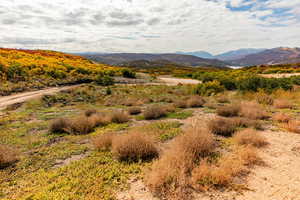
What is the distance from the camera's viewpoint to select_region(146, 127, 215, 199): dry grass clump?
313 centimetres

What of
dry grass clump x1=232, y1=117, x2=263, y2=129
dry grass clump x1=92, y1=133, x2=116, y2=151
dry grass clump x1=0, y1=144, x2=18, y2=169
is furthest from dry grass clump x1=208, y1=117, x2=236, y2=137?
dry grass clump x1=0, y1=144, x2=18, y2=169

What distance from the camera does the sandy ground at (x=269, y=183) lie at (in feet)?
10.1

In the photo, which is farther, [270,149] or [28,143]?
[28,143]

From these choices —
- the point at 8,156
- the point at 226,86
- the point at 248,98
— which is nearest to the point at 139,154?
the point at 8,156

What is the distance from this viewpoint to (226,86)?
18.9 metres

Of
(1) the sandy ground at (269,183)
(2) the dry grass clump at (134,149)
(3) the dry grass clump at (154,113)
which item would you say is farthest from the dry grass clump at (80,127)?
(1) the sandy ground at (269,183)

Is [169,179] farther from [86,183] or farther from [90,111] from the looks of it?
[90,111]

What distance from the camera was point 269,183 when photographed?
341 cm

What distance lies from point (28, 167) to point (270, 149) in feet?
22.5

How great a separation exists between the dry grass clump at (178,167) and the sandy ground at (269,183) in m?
0.25

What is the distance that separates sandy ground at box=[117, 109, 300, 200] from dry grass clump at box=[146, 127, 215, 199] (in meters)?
0.25

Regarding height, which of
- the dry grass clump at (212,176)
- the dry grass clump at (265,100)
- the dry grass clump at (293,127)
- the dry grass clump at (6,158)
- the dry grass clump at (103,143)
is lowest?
the dry grass clump at (6,158)

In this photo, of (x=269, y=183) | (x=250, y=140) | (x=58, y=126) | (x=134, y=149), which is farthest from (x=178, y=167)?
(x=58, y=126)

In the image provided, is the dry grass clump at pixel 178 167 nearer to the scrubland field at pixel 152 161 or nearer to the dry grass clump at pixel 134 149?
the scrubland field at pixel 152 161
